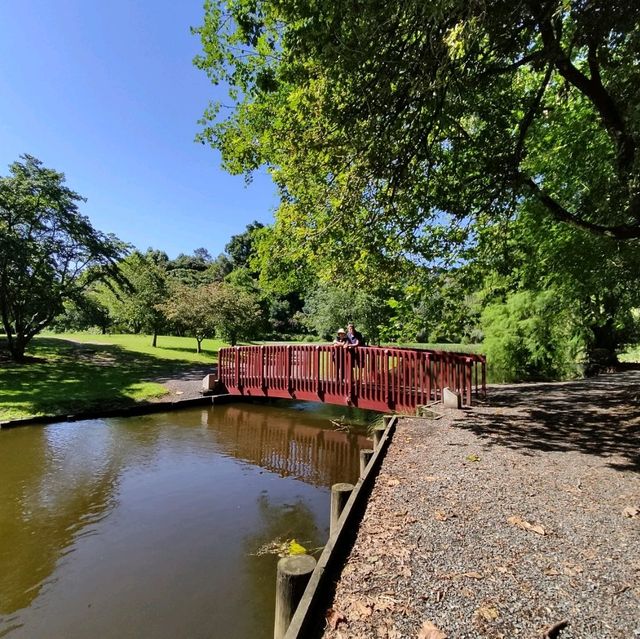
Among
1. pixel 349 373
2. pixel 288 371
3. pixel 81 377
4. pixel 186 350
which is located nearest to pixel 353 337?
pixel 349 373

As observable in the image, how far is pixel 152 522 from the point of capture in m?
5.71

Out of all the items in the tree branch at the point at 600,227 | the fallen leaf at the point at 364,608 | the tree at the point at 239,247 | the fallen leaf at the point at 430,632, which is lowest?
the fallen leaf at the point at 364,608

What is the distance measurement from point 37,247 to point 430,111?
19.3m

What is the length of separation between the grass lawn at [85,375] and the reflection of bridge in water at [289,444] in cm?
344

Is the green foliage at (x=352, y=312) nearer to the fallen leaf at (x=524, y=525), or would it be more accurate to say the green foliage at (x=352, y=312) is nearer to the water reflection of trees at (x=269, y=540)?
the water reflection of trees at (x=269, y=540)

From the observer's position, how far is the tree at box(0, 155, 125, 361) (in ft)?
58.4

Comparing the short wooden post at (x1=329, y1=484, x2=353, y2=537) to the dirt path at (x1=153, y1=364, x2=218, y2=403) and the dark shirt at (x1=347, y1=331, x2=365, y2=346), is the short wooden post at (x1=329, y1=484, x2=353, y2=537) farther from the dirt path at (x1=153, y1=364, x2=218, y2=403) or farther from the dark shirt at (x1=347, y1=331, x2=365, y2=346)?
the dirt path at (x1=153, y1=364, x2=218, y2=403)

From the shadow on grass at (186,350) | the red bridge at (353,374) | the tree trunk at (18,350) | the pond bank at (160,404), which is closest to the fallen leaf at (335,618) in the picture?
the red bridge at (353,374)

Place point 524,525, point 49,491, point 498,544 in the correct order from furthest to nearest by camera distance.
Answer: point 49,491, point 524,525, point 498,544

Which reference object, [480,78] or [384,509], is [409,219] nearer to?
[480,78]

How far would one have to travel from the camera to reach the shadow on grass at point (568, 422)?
6078 millimetres

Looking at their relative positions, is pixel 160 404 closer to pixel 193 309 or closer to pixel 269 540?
pixel 269 540

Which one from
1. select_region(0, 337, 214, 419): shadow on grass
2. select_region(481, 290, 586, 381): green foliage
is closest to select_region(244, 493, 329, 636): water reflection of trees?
select_region(0, 337, 214, 419): shadow on grass

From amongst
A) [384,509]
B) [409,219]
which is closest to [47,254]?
[409,219]
